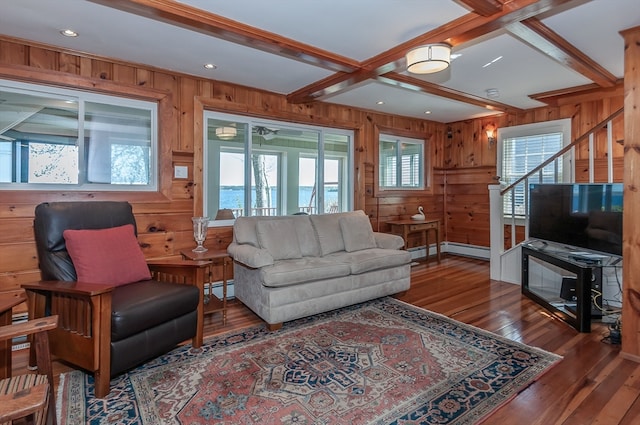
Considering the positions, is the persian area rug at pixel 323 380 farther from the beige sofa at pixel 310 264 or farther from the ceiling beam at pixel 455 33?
the ceiling beam at pixel 455 33

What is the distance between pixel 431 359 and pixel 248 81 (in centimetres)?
315

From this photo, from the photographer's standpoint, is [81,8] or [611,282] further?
[611,282]

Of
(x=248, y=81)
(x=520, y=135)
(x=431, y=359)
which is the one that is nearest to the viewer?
(x=431, y=359)

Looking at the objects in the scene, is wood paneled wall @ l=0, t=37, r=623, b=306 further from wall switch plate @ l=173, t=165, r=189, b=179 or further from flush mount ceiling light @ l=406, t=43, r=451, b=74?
flush mount ceiling light @ l=406, t=43, r=451, b=74

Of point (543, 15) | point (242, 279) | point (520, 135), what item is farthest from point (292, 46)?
point (520, 135)

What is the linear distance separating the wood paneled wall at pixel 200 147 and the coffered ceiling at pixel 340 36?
18 cm

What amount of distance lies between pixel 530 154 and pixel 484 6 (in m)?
A: 3.82

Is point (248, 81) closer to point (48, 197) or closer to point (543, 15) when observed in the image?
point (48, 197)

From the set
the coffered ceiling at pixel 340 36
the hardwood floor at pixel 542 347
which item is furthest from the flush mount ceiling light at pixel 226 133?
the hardwood floor at pixel 542 347

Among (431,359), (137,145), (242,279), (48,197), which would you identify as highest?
(137,145)

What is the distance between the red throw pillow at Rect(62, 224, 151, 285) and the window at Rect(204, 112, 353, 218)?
1.22 meters

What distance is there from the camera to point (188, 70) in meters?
3.42

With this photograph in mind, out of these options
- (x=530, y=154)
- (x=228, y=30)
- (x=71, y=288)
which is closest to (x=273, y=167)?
(x=228, y=30)

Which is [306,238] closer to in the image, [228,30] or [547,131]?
[228,30]
